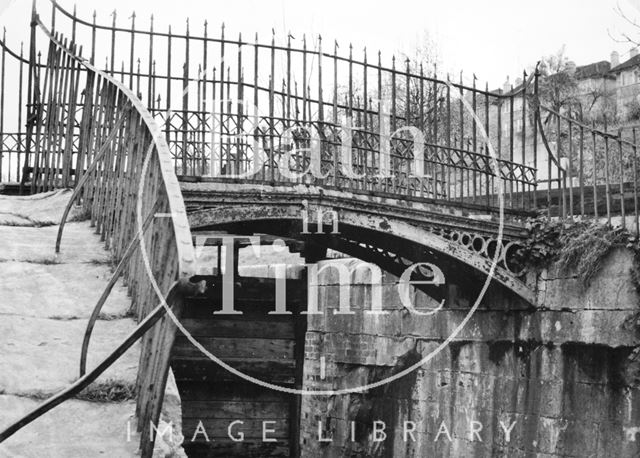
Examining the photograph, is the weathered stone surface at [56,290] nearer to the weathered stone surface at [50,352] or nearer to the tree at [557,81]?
the weathered stone surface at [50,352]

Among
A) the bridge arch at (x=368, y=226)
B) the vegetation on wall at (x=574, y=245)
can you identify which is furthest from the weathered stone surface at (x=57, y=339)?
the vegetation on wall at (x=574, y=245)

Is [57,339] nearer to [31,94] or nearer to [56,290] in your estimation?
[56,290]

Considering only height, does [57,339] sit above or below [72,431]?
above

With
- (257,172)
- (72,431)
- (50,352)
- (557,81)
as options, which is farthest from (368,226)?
(557,81)

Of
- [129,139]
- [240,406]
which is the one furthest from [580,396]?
[129,139]

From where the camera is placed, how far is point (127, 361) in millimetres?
4285

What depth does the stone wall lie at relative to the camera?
29.6 ft

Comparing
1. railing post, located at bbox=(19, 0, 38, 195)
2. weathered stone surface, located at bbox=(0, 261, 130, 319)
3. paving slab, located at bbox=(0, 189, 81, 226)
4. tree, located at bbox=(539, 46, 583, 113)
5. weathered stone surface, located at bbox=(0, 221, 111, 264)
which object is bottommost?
weathered stone surface, located at bbox=(0, 261, 130, 319)

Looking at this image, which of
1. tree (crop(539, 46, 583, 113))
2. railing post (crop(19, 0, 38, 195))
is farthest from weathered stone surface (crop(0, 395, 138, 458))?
tree (crop(539, 46, 583, 113))

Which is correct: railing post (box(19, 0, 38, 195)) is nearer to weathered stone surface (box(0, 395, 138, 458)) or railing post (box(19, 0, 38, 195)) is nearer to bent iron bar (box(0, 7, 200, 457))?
bent iron bar (box(0, 7, 200, 457))

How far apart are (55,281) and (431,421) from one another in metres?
7.88

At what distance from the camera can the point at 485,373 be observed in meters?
10.9

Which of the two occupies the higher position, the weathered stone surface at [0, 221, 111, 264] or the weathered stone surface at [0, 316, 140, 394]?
the weathered stone surface at [0, 221, 111, 264]

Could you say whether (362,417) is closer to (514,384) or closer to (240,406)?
(240,406)
